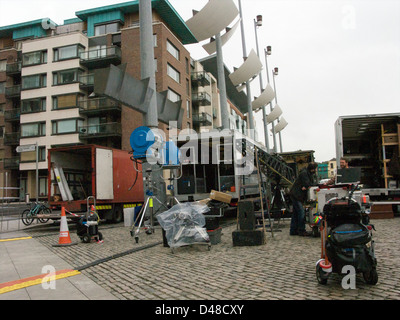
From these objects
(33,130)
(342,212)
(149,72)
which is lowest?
(342,212)

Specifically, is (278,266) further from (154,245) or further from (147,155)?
(147,155)

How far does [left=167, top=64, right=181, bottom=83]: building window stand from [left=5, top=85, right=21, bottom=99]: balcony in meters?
21.1

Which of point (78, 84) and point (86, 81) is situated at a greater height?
point (86, 81)

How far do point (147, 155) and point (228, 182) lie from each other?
4.07 metres

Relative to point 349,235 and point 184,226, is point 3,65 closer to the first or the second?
point 184,226

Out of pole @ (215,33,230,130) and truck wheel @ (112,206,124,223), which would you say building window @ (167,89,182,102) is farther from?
truck wheel @ (112,206,124,223)

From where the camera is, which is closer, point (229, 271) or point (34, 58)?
point (229, 271)

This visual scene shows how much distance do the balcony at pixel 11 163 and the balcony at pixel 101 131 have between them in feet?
35.2

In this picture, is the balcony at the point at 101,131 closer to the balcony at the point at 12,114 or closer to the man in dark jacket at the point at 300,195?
the balcony at the point at 12,114

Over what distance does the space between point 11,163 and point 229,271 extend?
45.1m

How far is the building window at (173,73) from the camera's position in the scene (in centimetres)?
3772

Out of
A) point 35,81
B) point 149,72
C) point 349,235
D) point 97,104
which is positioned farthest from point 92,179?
point 35,81

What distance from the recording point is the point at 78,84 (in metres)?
39.9

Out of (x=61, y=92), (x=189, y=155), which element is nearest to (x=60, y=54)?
(x=61, y=92)
